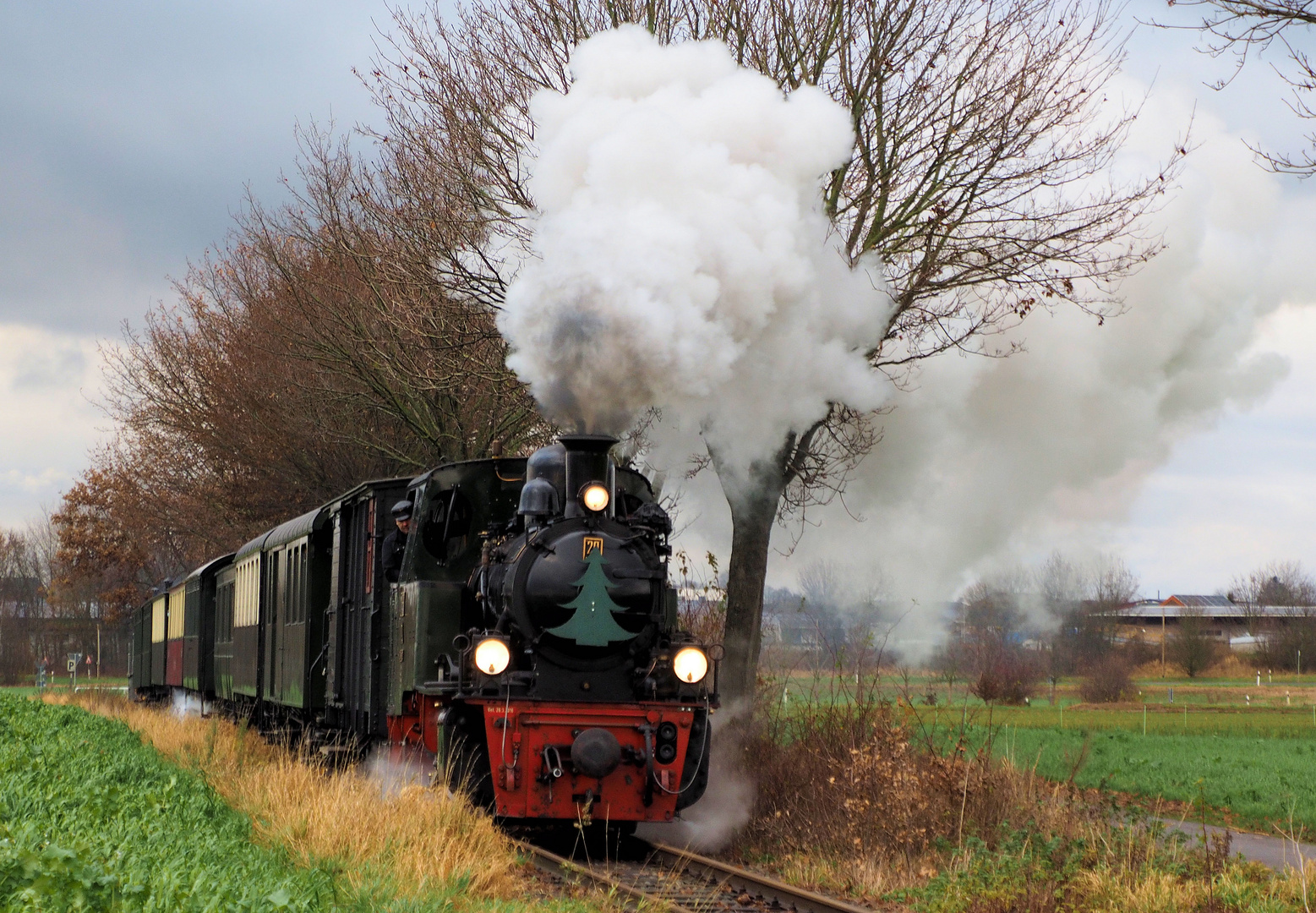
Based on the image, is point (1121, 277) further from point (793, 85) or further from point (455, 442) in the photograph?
point (455, 442)

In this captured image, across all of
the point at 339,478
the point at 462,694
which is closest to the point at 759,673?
the point at 462,694

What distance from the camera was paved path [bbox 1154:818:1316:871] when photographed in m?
9.90

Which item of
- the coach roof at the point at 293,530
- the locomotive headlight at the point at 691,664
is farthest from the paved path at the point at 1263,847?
the coach roof at the point at 293,530

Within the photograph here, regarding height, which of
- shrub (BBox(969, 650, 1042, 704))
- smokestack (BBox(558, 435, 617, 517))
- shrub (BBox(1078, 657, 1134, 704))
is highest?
smokestack (BBox(558, 435, 617, 517))

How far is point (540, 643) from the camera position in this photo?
8.99 m

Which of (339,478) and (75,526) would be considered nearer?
(339,478)

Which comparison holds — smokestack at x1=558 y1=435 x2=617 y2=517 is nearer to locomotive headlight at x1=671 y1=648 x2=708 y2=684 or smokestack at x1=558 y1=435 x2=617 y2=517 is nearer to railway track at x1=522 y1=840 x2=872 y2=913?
locomotive headlight at x1=671 y1=648 x2=708 y2=684

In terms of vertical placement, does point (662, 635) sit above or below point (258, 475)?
below

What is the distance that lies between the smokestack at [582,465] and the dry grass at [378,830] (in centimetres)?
218

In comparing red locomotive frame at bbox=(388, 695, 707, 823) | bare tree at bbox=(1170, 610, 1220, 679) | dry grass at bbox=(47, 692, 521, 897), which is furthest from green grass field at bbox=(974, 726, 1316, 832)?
bare tree at bbox=(1170, 610, 1220, 679)

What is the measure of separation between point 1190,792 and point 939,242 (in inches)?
280

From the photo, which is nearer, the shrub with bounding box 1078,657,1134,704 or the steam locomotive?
the steam locomotive

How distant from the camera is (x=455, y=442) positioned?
20719 mm

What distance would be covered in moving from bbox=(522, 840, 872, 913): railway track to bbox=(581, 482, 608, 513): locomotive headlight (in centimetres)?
237
